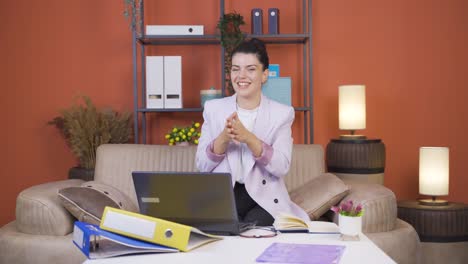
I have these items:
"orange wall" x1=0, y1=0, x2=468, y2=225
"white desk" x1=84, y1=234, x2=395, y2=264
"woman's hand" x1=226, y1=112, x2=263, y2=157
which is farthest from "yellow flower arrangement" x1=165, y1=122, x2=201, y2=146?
"white desk" x1=84, y1=234, x2=395, y2=264

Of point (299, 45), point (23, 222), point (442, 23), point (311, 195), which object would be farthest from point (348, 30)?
point (23, 222)

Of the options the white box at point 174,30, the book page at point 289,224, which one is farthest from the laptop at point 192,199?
the white box at point 174,30

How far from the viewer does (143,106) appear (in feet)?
14.8

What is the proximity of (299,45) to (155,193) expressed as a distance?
2817 millimetres

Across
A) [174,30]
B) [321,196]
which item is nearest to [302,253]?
[321,196]

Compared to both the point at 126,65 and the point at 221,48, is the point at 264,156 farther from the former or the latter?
the point at 126,65

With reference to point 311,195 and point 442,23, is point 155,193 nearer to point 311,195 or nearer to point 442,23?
point 311,195

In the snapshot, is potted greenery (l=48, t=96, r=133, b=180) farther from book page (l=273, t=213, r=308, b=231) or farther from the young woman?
book page (l=273, t=213, r=308, b=231)

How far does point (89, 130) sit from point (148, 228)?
2530mm

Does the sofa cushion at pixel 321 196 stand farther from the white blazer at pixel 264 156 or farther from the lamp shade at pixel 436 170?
the lamp shade at pixel 436 170

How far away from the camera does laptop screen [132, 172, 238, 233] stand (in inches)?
77.9

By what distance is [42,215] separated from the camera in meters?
2.92

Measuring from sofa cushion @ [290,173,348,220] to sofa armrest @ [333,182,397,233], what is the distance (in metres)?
0.06

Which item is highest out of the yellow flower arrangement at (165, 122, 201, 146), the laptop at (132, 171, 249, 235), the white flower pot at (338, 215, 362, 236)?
the yellow flower arrangement at (165, 122, 201, 146)
